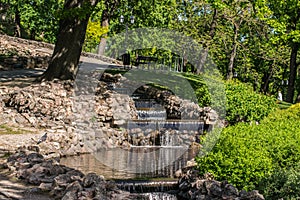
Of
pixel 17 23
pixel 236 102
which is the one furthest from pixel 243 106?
pixel 17 23

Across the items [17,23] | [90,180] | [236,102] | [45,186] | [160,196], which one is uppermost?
[17,23]

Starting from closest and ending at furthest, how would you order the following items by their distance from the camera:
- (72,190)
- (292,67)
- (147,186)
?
(72,190)
(147,186)
(292,67)

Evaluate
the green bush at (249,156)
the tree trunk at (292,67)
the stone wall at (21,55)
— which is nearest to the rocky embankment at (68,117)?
the green bush at (249,156)

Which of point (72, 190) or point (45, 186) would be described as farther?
point (45, 186)

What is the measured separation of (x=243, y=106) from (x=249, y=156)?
7.55 metres

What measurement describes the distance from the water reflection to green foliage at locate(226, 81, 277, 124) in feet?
8.03

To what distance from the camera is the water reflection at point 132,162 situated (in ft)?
31.4

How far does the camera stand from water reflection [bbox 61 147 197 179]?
31.4 ft

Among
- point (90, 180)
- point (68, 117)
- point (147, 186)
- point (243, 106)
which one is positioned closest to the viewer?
point (90, 180)

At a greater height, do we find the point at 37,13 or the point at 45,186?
the point at 37,13

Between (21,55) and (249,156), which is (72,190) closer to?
(249,156)

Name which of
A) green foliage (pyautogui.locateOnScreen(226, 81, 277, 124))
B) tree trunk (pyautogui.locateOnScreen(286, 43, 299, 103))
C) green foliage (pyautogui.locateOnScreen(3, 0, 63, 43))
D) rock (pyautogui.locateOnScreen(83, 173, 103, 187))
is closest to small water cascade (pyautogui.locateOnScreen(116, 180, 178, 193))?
rock (pyautogui.locateOnScreen(83, 173, 103, 187))

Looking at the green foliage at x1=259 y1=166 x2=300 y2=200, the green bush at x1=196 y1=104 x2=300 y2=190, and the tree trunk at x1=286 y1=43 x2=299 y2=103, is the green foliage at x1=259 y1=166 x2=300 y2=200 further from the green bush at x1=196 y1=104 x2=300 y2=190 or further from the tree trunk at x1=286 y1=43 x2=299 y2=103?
the tree trunk at x1=286 y1=43 x2=299 y2=103

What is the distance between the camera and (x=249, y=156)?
7113 mm
